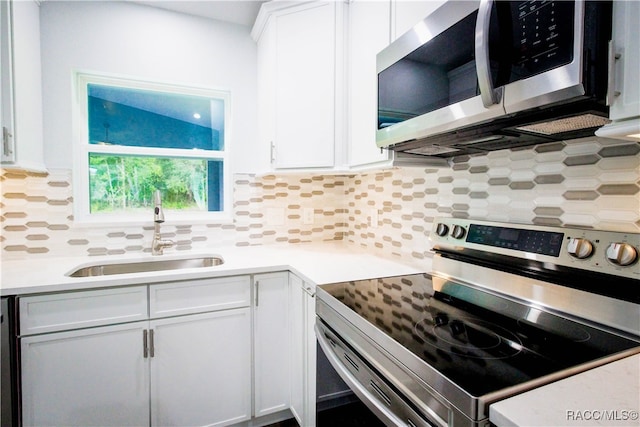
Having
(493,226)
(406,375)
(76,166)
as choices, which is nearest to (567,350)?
(406,375)

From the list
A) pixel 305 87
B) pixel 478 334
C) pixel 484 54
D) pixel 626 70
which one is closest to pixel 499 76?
pixel 484 54

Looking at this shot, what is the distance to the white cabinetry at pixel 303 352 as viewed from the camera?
1374mm

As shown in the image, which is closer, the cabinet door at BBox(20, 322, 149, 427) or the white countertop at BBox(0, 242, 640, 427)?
the white countertop at BBox(0, 242, 640, 427)

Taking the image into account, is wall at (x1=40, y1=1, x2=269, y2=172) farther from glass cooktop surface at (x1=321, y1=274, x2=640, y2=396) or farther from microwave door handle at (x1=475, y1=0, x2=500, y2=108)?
microwave door handle at (x1=475, y1=0, x2=500, y2=108)

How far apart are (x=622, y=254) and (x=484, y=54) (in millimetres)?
624

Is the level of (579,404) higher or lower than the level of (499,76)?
lower

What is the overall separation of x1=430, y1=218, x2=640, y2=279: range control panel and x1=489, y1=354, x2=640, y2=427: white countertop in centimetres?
31

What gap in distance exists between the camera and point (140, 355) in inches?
56.0

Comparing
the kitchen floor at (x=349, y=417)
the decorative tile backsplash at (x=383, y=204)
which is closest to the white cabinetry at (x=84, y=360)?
the decorative tile backsplash at (x=383, y=204)

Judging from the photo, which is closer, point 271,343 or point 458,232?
point 458,232

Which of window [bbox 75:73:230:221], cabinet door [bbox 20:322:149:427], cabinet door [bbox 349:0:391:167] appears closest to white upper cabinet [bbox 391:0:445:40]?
cabinet door [bbox 349:0:391:167]

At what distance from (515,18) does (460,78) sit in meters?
0.20

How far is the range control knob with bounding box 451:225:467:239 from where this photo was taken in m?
1.29

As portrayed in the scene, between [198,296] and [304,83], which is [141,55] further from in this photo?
[198,296]
